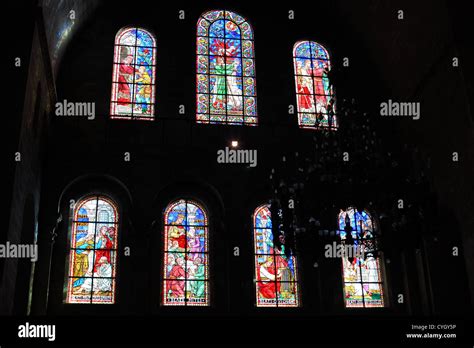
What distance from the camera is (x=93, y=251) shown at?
13656 millimetres

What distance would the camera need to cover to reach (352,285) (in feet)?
46.4

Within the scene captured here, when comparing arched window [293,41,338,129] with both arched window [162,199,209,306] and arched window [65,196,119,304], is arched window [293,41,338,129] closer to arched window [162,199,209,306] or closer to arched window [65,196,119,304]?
arched window [162,199,209,306]

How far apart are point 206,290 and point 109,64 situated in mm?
5673

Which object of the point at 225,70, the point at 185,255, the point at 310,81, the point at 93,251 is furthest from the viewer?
the point at 310,81

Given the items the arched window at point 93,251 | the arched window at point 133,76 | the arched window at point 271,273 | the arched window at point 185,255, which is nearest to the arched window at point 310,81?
the arched window at point 271,273

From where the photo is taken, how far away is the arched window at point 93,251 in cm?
1331

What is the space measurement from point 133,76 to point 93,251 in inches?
169

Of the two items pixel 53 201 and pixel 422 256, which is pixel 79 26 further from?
pixel 422 256

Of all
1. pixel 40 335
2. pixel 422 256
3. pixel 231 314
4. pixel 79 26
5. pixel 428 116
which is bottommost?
pixel 40 335

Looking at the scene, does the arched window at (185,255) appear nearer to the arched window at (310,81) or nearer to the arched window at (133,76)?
the arched window at (133,76)

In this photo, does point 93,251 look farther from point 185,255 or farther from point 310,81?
point 310,81

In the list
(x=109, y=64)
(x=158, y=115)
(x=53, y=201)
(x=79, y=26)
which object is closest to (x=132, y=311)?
→ (x=53, y=201)

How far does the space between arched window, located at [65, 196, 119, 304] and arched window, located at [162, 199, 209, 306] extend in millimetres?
1082

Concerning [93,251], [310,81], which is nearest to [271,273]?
[93,251]
